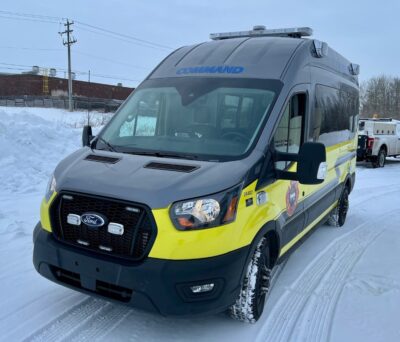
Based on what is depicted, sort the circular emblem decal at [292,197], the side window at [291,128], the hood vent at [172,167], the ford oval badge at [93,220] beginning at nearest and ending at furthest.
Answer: the ford oval badge at [93,220] < the hood vent at [172,167] < the side window at [291,128] < the circular emblem decal at [292,197]

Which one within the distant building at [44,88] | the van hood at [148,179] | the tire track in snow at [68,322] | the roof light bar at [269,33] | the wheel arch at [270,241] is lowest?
the tire track in snow at [68,322]

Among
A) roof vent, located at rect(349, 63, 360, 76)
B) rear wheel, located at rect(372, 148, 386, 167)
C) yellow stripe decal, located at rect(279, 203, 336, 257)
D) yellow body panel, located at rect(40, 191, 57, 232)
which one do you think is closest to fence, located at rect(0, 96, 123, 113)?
rear wheel, located at rect(372, 148, 386, 167)

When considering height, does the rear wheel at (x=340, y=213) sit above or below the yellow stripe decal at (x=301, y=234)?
below

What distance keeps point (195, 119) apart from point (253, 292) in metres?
1.62

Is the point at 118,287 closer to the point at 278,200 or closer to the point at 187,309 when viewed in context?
the point at 187,309

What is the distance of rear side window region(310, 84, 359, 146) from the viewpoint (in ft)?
16.6

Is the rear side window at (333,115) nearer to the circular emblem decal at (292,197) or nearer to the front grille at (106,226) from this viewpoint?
the circular emblem decal at (292,197)

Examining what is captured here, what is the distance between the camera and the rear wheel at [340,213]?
7.17 m

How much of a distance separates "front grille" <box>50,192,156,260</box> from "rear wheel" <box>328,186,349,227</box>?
15.0ft

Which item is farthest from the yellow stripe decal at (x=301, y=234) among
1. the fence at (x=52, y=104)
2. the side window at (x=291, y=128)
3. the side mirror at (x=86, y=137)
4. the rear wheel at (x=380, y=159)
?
the fence at (x=52, y=104)

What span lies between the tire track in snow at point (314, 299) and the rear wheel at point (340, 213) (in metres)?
1.01

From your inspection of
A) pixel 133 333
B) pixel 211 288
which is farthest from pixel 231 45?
pixel 133 333

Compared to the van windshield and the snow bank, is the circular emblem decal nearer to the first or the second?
the van windshield

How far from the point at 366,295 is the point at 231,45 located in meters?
2.94
